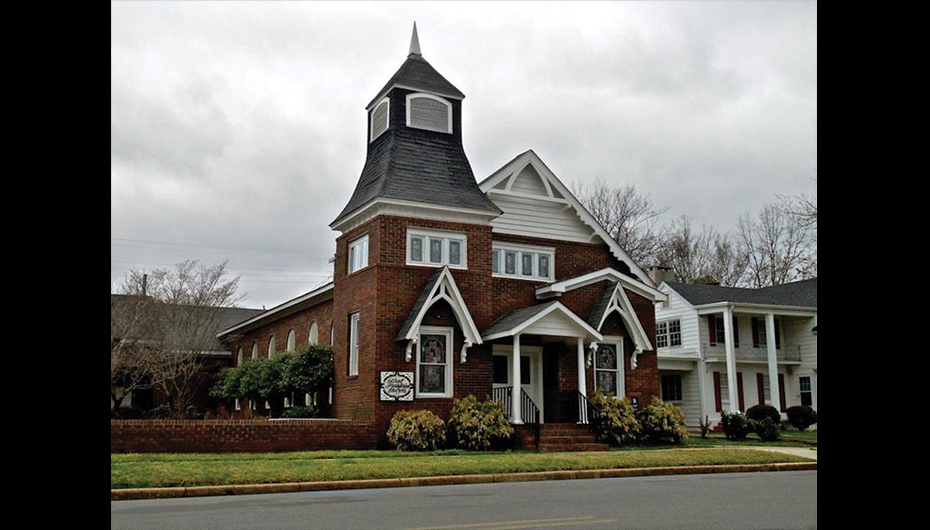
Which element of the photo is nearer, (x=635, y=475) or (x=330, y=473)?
(x=330, y=473)

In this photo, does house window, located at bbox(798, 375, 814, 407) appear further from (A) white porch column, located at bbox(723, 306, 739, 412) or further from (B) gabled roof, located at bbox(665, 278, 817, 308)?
(A) white porch column, located at bbox(723, 306, 739, 412)

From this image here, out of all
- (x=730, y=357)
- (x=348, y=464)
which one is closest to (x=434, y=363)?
(x=348, y=464)

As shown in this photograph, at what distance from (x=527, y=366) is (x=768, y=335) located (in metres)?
14.5

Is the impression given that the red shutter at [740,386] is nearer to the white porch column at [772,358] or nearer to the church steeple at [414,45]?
the white porch column at [772,358]

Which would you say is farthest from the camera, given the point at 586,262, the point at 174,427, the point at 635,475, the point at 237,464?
the point at 586,262

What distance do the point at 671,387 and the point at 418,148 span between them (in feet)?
63.4

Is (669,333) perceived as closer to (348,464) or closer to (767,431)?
(767,431)

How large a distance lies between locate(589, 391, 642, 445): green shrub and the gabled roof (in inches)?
537

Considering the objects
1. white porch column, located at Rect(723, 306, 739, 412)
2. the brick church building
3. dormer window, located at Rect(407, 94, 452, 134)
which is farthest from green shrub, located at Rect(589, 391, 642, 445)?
white porch column, located at Rect(723, 306, 739, 412)

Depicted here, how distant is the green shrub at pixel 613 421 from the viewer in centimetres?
2267
